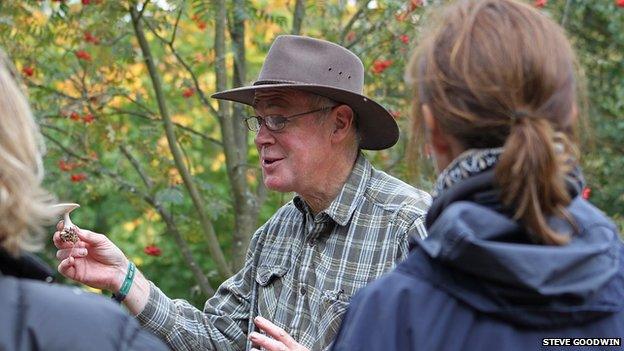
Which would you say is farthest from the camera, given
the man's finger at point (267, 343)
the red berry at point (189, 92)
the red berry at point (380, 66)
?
the red berry at point (189, 92)

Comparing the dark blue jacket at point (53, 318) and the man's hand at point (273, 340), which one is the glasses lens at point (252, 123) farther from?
the dark blue jacket at point (53, 318)

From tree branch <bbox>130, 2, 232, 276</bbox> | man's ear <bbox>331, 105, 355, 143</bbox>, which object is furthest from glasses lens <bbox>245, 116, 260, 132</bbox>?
tree branch <bbox>130, 2, 232, 276</bbox>

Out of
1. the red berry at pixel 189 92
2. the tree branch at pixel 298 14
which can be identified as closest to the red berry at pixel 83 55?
the red berry at pixel 189 92

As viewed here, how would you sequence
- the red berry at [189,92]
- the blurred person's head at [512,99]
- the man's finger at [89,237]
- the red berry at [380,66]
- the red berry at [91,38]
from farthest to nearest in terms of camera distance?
the red berry at [189,92] < the red berry at [380,66] < the red berry at [91,38] < the man's finger at [89,237] < the blurred person's head at [512,99]

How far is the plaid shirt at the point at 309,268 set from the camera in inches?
138

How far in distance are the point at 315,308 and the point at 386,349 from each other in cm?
157

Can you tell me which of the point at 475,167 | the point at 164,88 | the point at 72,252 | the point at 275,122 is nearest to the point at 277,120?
the point at 275,122

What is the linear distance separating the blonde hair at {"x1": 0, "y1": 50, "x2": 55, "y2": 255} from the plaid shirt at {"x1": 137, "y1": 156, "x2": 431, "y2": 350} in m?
1.63

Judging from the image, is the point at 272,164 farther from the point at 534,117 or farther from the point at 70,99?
the point at 70,99

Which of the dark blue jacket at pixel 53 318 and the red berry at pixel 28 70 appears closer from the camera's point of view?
the dark blue jacket at pixel 53 318

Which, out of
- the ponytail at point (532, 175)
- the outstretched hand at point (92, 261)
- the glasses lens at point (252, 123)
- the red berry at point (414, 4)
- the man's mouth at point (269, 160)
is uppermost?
the ponytail at point (532, 175)

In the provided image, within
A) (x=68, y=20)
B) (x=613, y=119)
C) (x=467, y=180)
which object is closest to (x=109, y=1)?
(x=68, y=20)

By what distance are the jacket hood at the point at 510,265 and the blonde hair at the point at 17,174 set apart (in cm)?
74

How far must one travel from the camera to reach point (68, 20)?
5.73 meters
